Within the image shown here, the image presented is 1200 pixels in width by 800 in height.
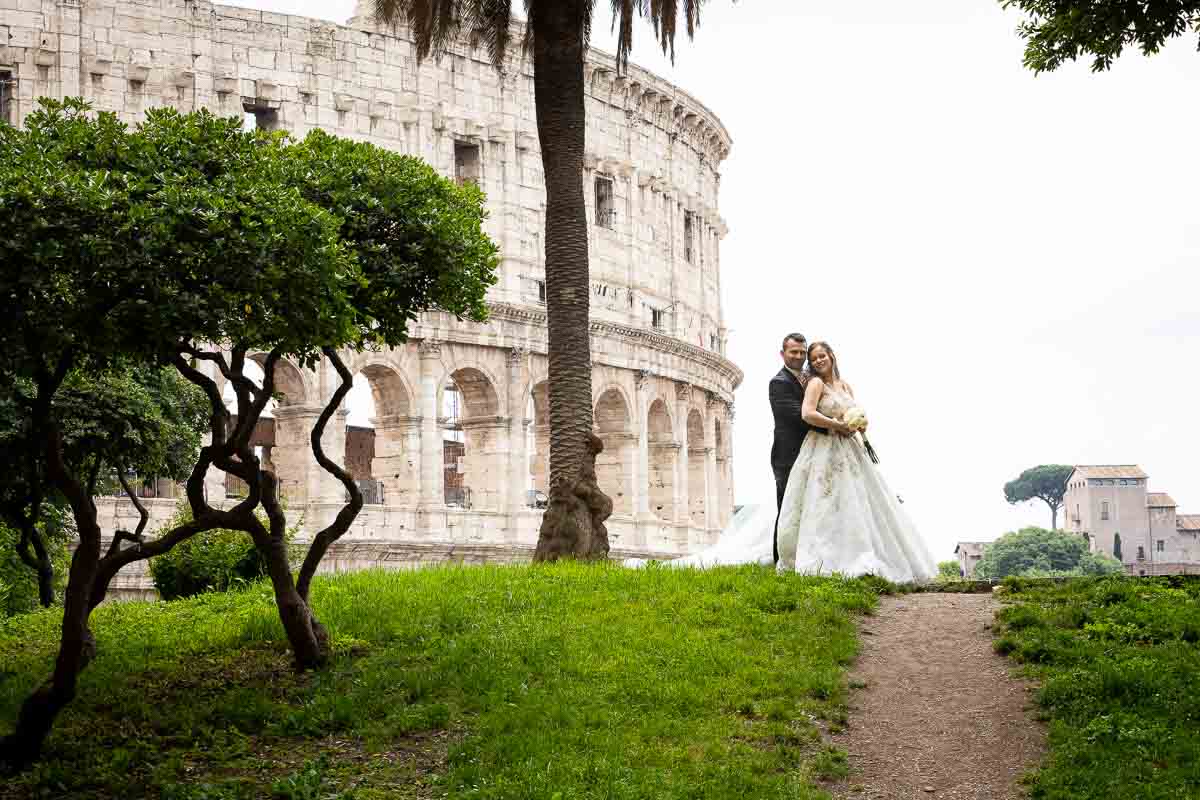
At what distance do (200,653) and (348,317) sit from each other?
4327 mm

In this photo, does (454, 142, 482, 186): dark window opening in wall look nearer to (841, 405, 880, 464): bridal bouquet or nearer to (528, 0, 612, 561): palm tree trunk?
(528, 0, 612, 561): palm tree trunk

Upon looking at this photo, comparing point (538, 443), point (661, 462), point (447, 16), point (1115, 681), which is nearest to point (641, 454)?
point (661, 462)

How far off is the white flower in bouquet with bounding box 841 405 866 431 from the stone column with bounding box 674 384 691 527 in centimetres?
3666

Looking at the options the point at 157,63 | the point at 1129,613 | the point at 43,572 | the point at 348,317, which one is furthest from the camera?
the point at 157,63

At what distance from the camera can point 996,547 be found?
114 meters

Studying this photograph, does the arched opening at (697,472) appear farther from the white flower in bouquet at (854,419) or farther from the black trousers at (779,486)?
the white flower in bouquet at (854,419)

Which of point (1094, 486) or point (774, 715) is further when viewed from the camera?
point (1094, 486)

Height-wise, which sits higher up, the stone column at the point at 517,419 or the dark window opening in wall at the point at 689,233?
the dark window opening in wall at the point at 689,233

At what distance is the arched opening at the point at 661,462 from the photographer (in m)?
55.9

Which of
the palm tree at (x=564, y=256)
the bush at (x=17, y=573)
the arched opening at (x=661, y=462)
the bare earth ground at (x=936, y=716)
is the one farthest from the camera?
the arched opening at (x=661, y=462)

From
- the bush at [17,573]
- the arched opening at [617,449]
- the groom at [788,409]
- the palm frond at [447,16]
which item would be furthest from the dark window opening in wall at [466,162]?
the groom at [788,409]

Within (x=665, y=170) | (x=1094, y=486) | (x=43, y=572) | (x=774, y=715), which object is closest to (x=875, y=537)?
(x=774, y=715)

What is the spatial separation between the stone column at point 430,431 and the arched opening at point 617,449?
7.05 meters

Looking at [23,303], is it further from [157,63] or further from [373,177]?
[157,63]
